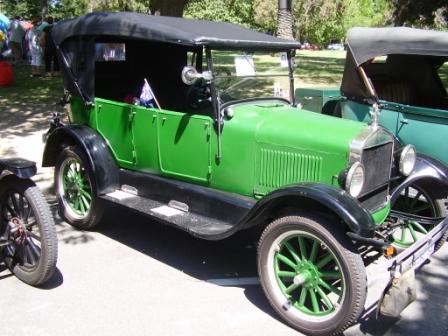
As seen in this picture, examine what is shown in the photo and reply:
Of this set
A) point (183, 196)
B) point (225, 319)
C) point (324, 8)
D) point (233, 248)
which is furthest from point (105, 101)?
point (324, 8)

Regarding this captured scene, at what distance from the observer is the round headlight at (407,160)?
4.10 metres

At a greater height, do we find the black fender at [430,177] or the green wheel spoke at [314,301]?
the black fender at [430,177]

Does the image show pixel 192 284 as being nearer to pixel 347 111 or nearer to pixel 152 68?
Answer: pixel 152 68

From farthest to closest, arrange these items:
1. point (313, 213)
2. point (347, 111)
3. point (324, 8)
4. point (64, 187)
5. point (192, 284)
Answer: point (324, 8), point (347, 111), point (64, 187), point (192, 284), point (313, 213)

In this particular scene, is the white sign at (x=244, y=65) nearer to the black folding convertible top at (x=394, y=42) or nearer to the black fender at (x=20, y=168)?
the black fender at (x=20, y=168)

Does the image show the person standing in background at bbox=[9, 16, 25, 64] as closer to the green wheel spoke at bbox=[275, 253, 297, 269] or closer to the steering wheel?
the steering wheel

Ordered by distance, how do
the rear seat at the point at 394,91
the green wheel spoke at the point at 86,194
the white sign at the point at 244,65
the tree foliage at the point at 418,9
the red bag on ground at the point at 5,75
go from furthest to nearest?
the tree foliage at the point at 418,9
the red bag on ground at the point at 5,75
the rear seat at the point at 394,91
the green wheel spoke at the point at 86,194
the white sign at the point at 244,65

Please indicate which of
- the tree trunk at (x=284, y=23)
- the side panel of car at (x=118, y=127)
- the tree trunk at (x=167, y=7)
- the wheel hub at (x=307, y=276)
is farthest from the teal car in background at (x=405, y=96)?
the tree trunk at (x=284, y=23)

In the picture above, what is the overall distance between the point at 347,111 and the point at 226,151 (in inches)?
98.2

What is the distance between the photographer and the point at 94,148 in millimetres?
4719

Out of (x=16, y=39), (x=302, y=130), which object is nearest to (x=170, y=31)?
(x=302, y=130)

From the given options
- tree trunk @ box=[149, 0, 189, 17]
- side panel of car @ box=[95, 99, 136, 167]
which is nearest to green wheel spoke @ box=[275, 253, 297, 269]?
side panel of car @ box=[95, 99, 136, 167]

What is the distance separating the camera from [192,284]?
400 centimetres

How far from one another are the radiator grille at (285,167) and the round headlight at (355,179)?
260 millimetres
